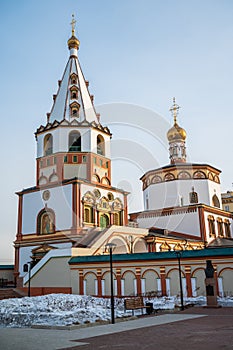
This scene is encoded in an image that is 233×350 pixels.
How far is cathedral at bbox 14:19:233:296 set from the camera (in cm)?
1969

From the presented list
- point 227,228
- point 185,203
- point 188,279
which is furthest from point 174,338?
point 227,228

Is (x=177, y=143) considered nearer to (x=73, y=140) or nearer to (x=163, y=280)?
(x=73, y=140)

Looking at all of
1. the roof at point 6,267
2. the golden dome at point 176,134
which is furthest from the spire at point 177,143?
the roof at point 6,267

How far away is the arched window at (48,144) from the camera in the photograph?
27575mm

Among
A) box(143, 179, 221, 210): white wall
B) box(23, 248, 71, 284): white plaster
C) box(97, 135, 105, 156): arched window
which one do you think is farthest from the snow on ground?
box(143, 179, 221, 210): white wall

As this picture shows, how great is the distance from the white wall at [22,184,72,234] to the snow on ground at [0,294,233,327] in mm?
8541

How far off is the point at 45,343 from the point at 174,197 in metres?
26.6

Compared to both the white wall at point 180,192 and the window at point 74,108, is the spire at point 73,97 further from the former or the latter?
the white wall at point 180,192

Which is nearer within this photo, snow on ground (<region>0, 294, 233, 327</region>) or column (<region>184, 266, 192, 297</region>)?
snow on ground (<region>0, 294, 233, 327</region>)

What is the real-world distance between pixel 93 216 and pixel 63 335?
1658 centimetres

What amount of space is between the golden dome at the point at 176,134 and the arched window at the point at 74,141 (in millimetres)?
12674

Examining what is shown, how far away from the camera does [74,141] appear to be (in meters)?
27.3

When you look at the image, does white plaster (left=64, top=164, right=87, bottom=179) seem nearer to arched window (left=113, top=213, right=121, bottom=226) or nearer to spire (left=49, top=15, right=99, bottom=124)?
spire (left=49, top=15, right=99, bottom=124)

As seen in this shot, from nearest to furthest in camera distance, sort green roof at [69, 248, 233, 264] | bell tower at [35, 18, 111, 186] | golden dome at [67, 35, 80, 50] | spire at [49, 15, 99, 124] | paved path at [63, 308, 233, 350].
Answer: paved path at [63, 308, 233, 350], green roof at [69, 248, 233, 264], bell tower at [35, 18, 111, 186], spire at [49, 15, 99, 124], golden dome at [67, 35, 80, 50]
